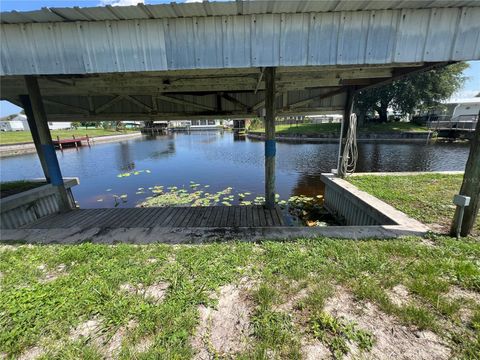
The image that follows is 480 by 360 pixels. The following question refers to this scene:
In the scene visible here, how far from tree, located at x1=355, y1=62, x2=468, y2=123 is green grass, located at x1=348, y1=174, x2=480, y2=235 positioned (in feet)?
83.2

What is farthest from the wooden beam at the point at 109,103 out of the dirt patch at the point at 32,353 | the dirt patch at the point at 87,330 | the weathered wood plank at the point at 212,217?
the dirt patch at the point at 32,353

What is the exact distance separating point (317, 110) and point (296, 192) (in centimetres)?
389

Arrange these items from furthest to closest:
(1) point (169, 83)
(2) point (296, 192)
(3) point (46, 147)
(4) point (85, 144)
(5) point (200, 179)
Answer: (4) point (85, 144) < (5) point (200, 179) < (2) point (296, 192) < (1) point (169, 83) < (3) point (46, 147)

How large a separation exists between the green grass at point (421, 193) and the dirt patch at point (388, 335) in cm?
288

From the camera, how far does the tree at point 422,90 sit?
88.9 ft

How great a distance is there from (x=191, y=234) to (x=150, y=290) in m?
1.54

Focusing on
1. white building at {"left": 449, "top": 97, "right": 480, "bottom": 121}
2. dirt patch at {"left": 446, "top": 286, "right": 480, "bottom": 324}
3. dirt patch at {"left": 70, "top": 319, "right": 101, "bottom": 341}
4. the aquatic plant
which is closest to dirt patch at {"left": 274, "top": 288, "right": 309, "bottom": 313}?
dirt patch at {"left": 446, "top": 286, "right": 480, "bottom": 324}

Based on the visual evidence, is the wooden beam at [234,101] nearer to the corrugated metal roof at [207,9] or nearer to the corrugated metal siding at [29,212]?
the corrugated metal roof at [207,9]

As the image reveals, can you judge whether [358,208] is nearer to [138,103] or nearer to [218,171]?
[138,103]

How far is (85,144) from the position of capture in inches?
1340

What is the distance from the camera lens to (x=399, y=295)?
255 centimetres

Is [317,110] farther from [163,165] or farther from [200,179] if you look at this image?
[163,165]

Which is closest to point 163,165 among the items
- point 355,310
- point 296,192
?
point 296,192

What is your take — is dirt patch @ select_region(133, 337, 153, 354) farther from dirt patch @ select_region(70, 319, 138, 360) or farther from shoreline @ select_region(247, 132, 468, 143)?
shoreline @ select_region(247, 132, 468, 143)
